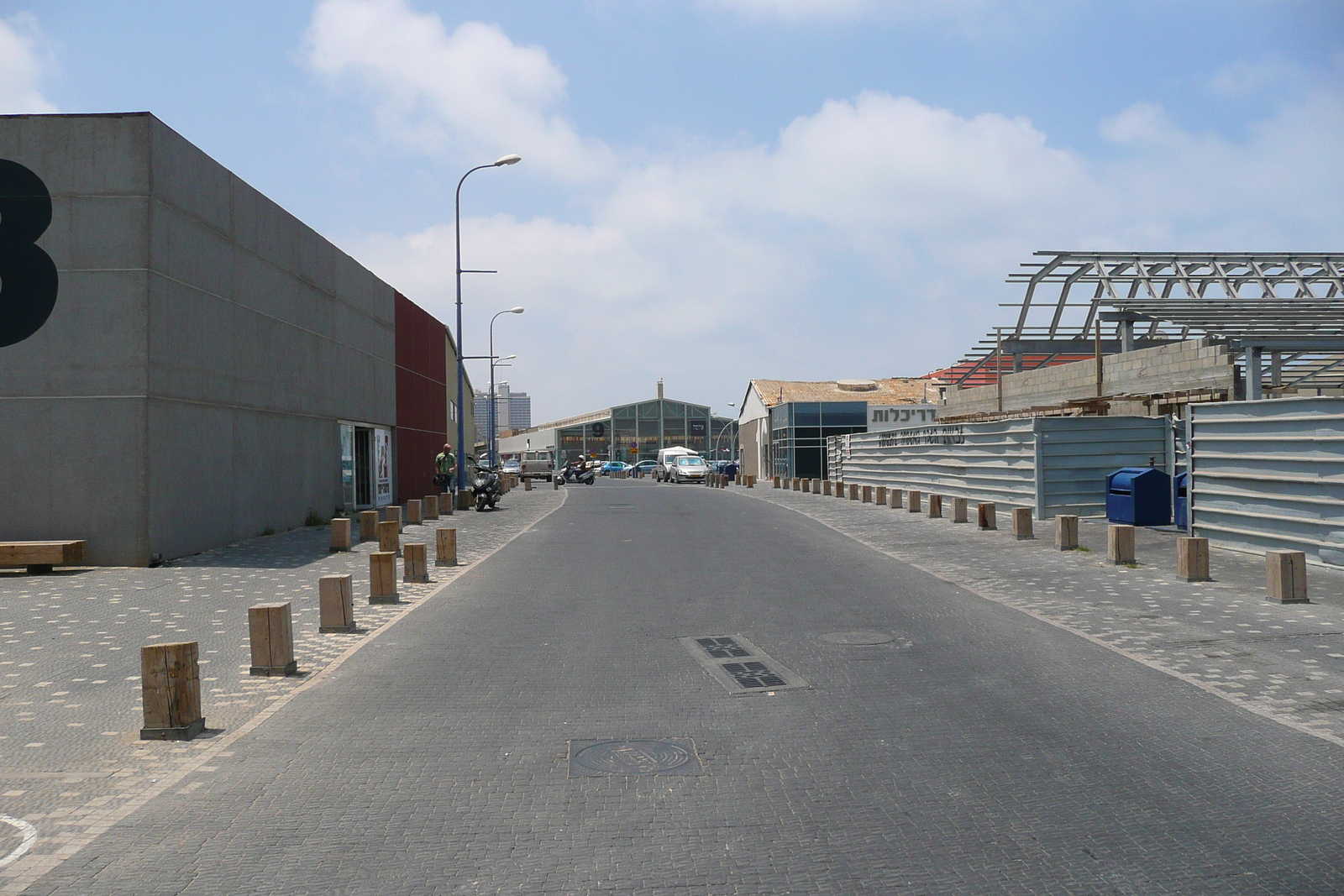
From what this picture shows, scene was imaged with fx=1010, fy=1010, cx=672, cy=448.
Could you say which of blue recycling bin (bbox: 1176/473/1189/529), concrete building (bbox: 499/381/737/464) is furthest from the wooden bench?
concrete building (bbox: 499/381/737/464)

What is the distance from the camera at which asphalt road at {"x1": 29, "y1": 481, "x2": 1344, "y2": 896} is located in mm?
4230

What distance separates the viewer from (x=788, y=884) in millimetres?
4113

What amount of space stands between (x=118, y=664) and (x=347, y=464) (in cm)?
1713

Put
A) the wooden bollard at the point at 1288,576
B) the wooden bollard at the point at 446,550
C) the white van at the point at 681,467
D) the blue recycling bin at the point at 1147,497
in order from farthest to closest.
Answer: the white van at the point at 681,467 → the blue recycling bin at the point at 1147,497 → the wooden bollard at the point at 446,550 → the wooden bollard at the point at 1288,576

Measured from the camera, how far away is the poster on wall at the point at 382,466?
27.8 meters

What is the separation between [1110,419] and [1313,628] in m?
13.2

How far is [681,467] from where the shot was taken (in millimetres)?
63781

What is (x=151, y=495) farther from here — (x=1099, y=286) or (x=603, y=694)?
(x=1099, y=286)

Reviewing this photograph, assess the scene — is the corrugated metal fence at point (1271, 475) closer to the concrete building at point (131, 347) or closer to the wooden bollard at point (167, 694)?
the wooden bollard at point (167, 694)

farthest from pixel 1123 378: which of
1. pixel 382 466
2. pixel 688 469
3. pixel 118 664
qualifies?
pixel 688 469

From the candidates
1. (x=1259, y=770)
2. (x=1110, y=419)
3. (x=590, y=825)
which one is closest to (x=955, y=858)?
(x=590, y=825)

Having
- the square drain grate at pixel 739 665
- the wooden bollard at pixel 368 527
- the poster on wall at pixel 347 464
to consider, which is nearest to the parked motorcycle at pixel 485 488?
the poster on wall at pixel 347 464

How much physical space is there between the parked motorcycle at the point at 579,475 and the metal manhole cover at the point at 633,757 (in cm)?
5201

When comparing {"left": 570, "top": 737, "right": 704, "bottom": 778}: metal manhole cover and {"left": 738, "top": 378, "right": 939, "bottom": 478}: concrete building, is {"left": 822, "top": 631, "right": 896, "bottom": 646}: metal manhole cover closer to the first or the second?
{"left": 570, "top": 737, "right": 704, "bottom": 778}: metal manhole cover
